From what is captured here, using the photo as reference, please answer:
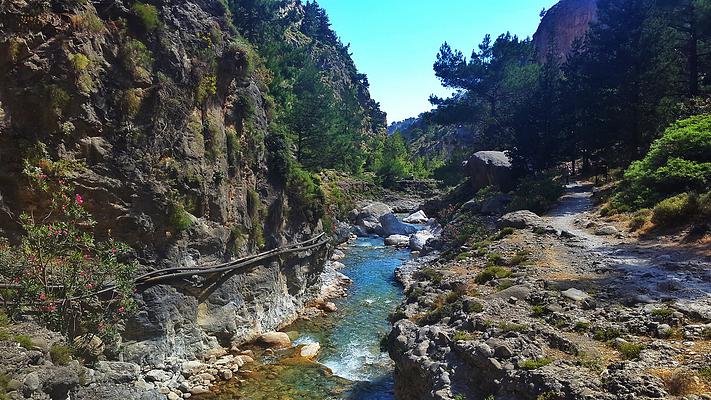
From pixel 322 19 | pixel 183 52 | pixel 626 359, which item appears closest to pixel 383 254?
pixel 183 52

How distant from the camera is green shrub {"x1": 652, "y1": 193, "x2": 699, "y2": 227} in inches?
677

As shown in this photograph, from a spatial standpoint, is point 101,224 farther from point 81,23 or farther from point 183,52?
point 183,52

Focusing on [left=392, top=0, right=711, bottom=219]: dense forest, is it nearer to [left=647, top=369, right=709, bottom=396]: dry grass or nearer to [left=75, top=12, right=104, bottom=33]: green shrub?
[left=647, top=369, right=709, bottom=396]: dry grass

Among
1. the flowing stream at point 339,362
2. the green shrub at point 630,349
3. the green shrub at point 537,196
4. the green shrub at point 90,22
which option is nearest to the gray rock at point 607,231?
the green shrub at point 537,196

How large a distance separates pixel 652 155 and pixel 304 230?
18.5 m

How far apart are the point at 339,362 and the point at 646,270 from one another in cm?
1126

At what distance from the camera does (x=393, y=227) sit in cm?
4762

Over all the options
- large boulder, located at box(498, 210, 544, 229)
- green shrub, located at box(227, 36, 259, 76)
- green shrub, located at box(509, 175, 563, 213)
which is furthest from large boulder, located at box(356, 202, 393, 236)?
green shrub, located at box(227, 36, 259, 76)

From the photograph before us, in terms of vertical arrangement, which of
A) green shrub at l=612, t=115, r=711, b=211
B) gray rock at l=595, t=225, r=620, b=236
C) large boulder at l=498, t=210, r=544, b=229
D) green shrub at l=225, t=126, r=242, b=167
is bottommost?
gray rock at l=595, t=225, r=620, b=236

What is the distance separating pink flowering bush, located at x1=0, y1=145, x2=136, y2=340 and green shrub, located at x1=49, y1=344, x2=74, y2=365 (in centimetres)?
95

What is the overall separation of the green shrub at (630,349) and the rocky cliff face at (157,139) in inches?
537

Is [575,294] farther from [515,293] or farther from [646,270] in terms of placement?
[646,270]

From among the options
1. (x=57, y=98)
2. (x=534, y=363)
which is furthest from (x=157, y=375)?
(x=534, y=363)

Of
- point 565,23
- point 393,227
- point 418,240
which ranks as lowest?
point 418,240
